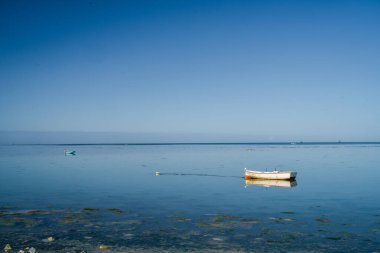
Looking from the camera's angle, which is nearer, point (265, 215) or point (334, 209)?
point (265, 215)

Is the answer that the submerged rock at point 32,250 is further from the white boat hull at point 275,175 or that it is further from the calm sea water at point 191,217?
the white boat hull at point 275,175

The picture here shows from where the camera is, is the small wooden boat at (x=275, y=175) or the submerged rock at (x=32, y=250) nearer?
the submerged rock at (x=32, y=250)

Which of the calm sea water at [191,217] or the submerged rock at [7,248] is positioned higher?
the submerged rock at [7,248]

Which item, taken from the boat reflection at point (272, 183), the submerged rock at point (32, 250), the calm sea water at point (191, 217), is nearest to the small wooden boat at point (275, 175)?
the boat reflection at point (272, 183)

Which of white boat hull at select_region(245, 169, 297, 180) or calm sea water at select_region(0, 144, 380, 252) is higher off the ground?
white boat hull at select_region(245, 169, 297, 180)

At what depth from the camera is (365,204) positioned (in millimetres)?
34750

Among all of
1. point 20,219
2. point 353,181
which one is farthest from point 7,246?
point 353,181

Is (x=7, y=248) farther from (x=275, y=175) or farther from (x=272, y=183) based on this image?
(x=275, y=175)

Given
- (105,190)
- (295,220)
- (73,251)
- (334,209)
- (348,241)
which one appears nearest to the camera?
(73,251)

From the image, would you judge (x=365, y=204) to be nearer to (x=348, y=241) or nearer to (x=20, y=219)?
(x=348, y=241)

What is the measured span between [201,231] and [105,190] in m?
24.7

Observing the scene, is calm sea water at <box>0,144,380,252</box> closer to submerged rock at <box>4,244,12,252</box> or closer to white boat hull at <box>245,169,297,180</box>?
submerged rock at <box>4,244,12,252</box>

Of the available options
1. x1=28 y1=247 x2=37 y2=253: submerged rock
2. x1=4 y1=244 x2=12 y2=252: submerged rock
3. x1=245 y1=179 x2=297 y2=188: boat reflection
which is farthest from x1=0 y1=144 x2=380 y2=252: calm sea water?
x1=245 y1=179 x2=297 y2=188: boat reflection

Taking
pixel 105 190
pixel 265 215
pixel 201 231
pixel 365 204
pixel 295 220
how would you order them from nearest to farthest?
pixel 201 231 → pixel 295 220 → pixel 265 215 → pixel 365 204 → pixel 105 190
